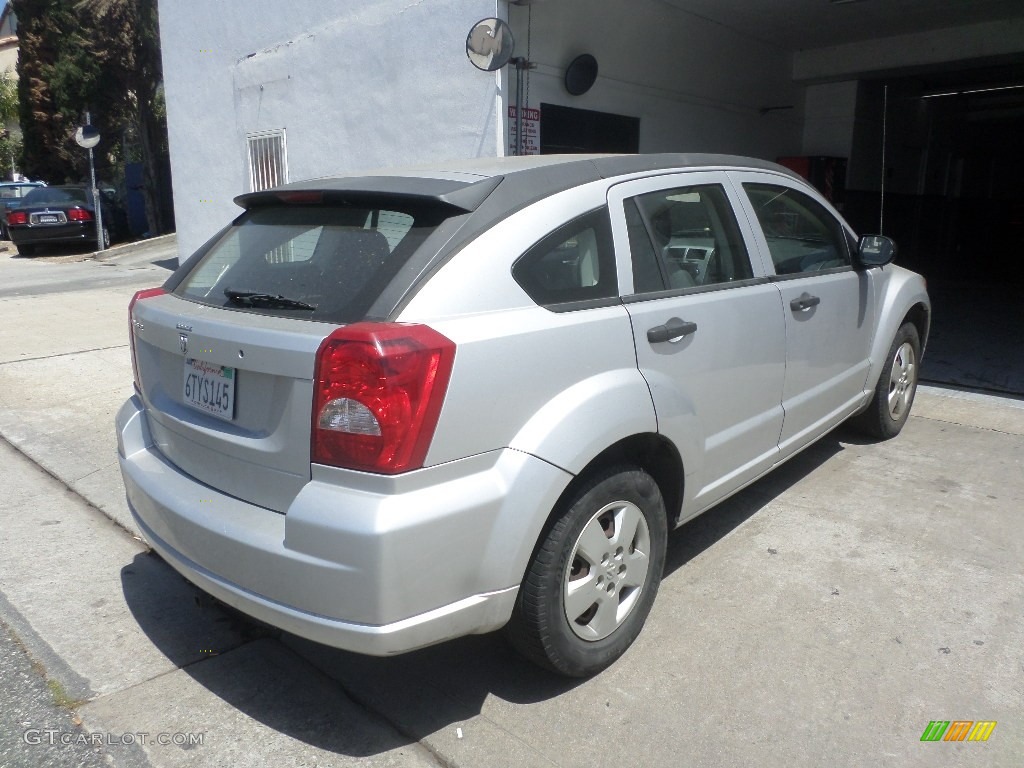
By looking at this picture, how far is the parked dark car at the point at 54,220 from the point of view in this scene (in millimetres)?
18516

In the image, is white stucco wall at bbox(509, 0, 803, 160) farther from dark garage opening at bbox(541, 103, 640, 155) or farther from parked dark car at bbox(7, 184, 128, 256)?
parked dark car at bbox(7, 184, 128, 256)

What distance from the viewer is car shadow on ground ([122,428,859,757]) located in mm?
2709

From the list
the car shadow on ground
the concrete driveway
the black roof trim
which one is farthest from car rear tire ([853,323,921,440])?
the black roof trim

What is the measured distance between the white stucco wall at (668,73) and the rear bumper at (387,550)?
6180 millimetres

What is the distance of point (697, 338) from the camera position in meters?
3.14

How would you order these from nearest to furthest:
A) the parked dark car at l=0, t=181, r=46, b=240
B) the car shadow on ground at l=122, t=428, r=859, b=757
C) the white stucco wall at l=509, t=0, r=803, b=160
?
the car shadow on ground at l=122, t=428, r=859, b=757, the white stucco wall at l=509, t=0, r=803, b=160, the parked dark car at l=0, t=181, r=46, b=240

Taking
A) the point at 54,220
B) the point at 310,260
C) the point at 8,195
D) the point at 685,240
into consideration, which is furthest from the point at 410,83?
the point at 8,195

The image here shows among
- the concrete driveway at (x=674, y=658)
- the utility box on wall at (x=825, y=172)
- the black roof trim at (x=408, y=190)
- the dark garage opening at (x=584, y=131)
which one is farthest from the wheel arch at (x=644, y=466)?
the utility box on wall at (x=825, y=172)

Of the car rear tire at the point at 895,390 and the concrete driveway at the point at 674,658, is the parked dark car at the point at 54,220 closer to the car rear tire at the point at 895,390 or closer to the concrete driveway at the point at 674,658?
the concrete driveway at the point at 674,658

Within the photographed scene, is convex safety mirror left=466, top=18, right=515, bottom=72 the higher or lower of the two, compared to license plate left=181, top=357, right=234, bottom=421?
higher

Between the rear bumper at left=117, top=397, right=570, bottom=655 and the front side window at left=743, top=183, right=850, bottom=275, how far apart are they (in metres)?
1.90

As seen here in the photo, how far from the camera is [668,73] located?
9.48 meters

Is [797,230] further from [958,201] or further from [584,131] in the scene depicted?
[958,201]

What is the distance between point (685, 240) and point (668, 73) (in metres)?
6.91
